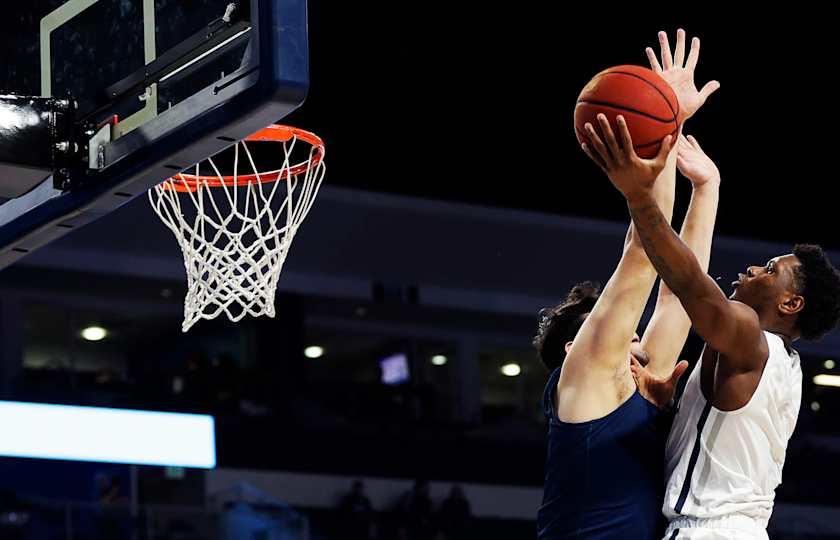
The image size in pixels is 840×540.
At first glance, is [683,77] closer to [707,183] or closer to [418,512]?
[707,183]

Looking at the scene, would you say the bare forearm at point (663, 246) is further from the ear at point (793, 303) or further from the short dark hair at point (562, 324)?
the short dark hair at point (562, 324)

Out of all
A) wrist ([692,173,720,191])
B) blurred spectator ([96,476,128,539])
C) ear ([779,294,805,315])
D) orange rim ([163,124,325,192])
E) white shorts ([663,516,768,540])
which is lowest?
white shorts ([663,516,768,540])

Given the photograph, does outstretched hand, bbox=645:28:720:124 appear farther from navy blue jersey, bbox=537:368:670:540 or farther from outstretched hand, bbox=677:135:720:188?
navy blue jersey, bbox=537:368:670:540

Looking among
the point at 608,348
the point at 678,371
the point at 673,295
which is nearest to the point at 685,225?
the point at 673,295

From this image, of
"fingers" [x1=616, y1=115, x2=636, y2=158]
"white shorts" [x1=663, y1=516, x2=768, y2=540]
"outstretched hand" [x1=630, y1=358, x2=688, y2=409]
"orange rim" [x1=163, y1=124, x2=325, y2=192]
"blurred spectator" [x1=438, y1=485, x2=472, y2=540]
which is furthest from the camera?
"blurred spectator" [x1=438, y1=485, x2=472, y2=540]

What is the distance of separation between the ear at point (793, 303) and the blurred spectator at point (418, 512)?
1063 cm

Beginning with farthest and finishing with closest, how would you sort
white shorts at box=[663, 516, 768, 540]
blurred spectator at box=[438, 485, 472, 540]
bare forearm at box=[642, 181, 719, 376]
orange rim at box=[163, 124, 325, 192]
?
blurred spectator at box=[438, 485, 472, 540]
orange rim at box=[163, 124, 325, 192]
bare forearm at box=[642, 181, 719, 376]
white shorts at box=[663, 516, 768, 540]

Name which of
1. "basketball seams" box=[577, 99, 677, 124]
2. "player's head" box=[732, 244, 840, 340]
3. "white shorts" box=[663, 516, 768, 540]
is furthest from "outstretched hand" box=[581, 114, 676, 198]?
"white shorts" box=[663, 516, 768, 540]

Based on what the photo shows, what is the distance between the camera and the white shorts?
3.26m

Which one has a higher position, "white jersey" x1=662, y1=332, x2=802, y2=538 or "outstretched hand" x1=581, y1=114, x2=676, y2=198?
"outstretched hand" x1=581, y1=114, x2=676, y2=198

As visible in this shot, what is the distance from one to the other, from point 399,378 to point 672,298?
13.1 m

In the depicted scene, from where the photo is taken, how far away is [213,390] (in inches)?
569

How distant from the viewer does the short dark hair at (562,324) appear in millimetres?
3711

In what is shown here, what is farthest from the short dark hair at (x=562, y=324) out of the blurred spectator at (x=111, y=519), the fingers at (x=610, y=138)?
the blurred spectator at (x=111, y=519)
